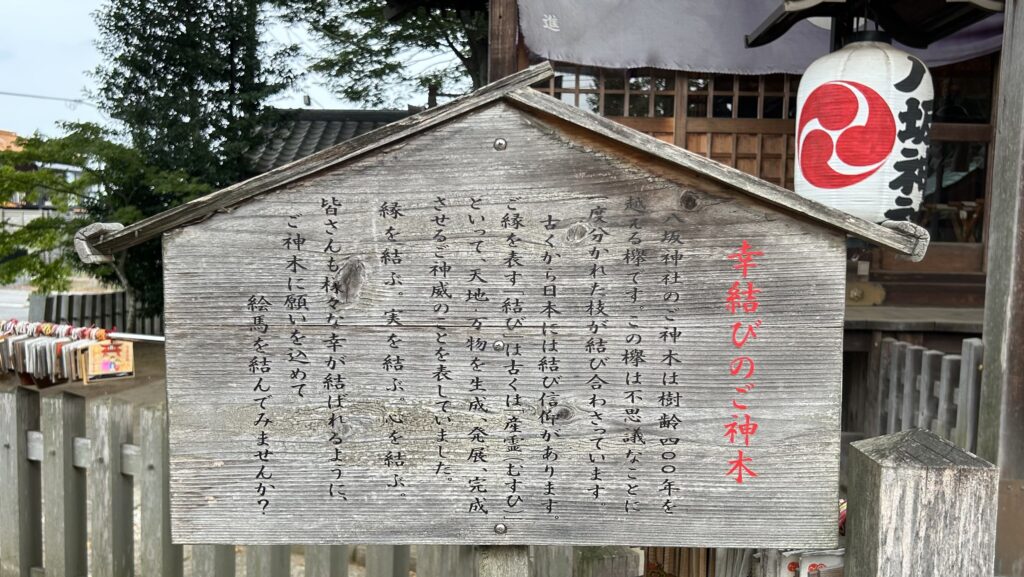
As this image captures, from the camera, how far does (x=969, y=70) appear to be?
226 inches

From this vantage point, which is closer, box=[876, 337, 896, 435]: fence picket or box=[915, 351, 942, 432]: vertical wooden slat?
box=[915, 351, 942, 432]: vertical wooden slat

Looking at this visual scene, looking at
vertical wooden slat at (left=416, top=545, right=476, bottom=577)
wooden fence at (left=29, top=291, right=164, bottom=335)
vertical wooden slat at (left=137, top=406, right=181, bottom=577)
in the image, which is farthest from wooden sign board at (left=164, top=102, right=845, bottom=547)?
wooden fence at (left=29, top=291, right=164, bottom=335)

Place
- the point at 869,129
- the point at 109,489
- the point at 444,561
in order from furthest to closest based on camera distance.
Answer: the point at 869,129 < the point at 109,489 < the point at 444,561

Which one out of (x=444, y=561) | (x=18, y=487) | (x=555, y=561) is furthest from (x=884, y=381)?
(x=18, y=487)

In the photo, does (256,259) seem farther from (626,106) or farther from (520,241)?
(626,106)

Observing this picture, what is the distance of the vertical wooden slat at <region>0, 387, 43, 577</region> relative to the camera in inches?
136

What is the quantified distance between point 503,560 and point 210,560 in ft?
5.52

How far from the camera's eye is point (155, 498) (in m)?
3.14

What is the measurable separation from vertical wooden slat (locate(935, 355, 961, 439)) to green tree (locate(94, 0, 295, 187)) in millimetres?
9772

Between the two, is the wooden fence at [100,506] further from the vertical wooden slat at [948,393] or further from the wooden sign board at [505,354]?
the vertical wooden slat at [948,393]

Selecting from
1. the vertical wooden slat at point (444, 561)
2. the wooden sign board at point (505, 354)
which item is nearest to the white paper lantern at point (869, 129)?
the wooden sign board at point (505, 354)

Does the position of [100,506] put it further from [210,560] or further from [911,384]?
[911,384]

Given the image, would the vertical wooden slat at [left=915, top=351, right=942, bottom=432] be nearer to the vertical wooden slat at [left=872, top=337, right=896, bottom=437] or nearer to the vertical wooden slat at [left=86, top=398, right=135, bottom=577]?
the vertical wooden slat at [left=872, top=337, right=896, bottom=437]

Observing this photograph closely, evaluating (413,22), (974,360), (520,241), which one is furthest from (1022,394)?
(413,22)
